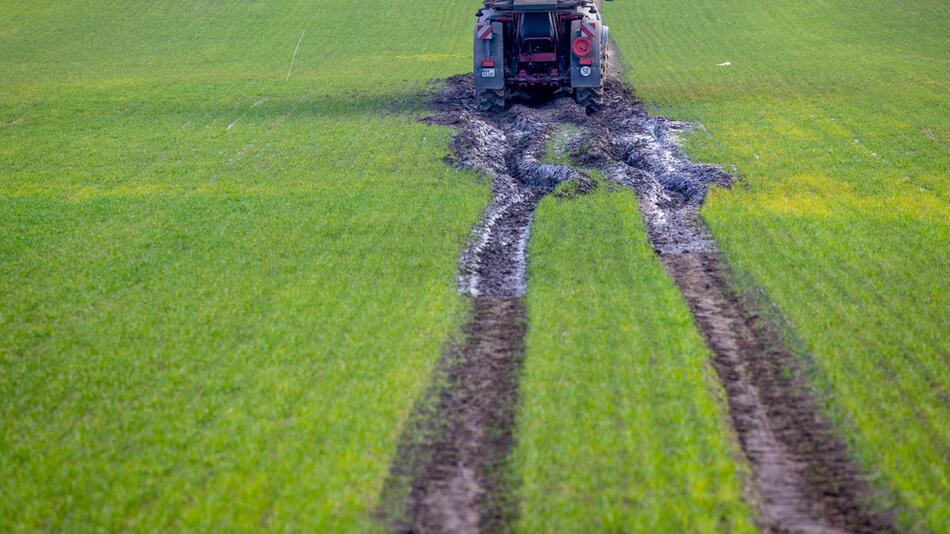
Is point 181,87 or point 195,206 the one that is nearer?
point 195,206

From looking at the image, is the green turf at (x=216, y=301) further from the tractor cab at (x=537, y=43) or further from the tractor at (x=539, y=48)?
the tractor cab at (x=537, y=43)

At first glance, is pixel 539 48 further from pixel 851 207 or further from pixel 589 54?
pixel 851 207

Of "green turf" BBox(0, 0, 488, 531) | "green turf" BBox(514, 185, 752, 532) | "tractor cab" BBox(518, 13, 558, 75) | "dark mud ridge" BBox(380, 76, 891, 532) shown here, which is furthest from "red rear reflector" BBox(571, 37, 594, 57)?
"green turf" BBox(514, 185, 752, 532)

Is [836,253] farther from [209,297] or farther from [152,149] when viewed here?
[152,149]

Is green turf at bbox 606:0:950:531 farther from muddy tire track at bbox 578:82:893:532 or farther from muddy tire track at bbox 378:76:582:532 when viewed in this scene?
muddy tire track at bbox 378:76:582:532

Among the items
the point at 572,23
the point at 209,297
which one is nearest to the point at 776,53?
the point at 572,23
